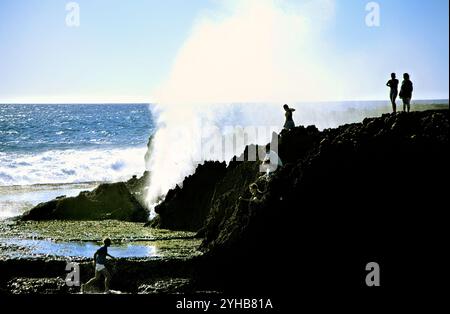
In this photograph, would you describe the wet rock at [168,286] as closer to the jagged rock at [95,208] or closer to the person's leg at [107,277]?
the person's leg at [107,277]

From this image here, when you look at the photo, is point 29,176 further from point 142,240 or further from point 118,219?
point 142,240

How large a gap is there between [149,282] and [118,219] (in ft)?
31.3

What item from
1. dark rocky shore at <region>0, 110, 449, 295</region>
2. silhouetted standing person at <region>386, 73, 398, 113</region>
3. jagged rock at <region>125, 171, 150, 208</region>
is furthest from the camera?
jagged rock at <region>125, 171, 150, 208</region>

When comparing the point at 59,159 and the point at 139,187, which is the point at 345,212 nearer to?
the point at 139,187

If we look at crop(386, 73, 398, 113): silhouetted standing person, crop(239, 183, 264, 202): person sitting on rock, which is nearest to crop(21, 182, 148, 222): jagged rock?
crop(239, 183, 264, 202): person sitting on rock

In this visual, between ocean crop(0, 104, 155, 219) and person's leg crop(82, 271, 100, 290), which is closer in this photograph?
person's leg crop(82, 271, 100, 290)

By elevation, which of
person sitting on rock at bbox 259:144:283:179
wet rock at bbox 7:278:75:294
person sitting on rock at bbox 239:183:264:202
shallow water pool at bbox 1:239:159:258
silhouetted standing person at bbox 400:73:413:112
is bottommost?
wet rock at bbox 7:278:75:294

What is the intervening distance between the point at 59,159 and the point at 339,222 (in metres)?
43.0

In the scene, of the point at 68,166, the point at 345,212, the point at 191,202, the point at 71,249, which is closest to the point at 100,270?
the point at 71,249

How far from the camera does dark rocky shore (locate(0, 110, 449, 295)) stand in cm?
1484


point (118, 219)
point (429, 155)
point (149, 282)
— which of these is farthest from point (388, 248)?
point (118, 219)

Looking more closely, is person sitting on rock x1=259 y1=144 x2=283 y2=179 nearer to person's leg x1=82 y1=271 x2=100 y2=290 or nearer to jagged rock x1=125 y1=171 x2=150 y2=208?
person's leg x1=82 y1=271 x2=100 y2=290

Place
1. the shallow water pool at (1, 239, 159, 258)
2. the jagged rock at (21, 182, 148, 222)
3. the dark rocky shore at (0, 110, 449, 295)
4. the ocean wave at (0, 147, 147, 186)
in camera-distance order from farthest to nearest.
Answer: the ocean wave at (0, 147, 147, 186) < the jagged rock at (21, 182, 148, 222) < the shallow water pool at (1, 239, 159, 258) < the dark rocky shore at (0, 110, 449, 295)
